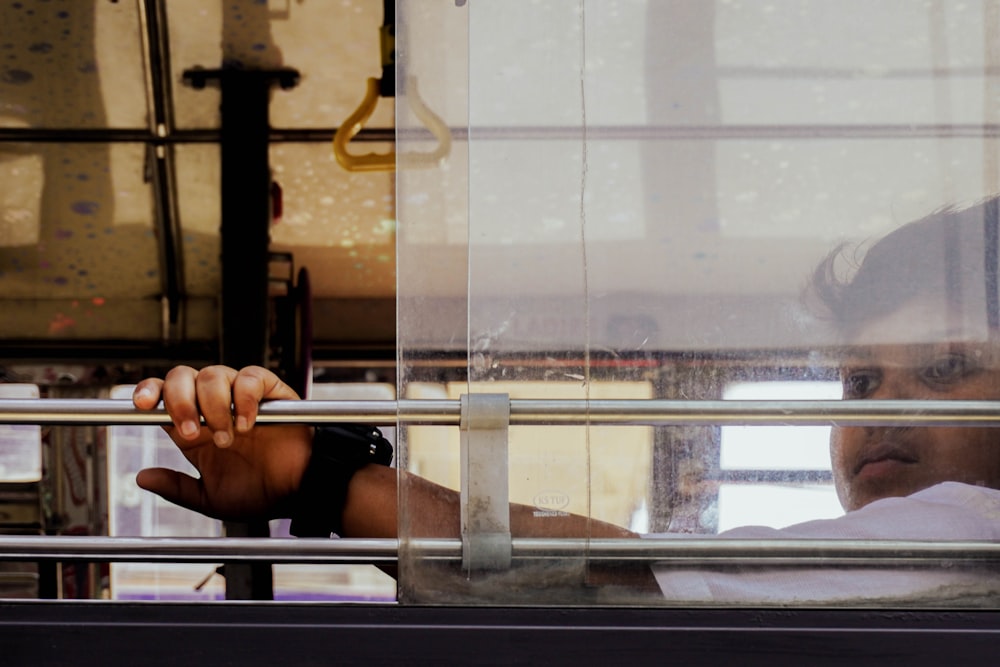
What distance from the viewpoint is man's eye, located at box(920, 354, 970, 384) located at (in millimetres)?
1049

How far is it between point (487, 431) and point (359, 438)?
1.77ft

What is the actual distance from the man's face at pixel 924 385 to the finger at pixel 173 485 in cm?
87

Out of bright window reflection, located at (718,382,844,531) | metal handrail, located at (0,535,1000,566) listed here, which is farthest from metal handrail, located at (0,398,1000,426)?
metal handrail, located at (0,535,1000,566)

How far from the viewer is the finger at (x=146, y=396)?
105 cm

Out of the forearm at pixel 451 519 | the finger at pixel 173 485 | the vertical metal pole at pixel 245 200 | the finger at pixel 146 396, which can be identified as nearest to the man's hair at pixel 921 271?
the forearm at pixel 451 519

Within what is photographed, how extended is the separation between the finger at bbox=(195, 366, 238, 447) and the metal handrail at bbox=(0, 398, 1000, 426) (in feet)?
0.32

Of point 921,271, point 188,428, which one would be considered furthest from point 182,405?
point 921,271

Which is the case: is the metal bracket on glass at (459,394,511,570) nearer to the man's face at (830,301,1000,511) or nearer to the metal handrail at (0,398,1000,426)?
the metal handrail at (0,398,1000,426)

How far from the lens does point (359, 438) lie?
1487 millimetres

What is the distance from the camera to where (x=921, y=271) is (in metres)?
1.05

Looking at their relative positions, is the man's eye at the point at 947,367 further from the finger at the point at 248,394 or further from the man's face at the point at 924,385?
the finger at the point at 248,394

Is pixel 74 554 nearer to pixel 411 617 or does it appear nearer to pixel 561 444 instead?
pixel 411 617

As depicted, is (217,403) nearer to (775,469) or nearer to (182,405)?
(182,405)

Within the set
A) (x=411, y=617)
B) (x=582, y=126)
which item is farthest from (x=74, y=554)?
(x=582, y=126)
